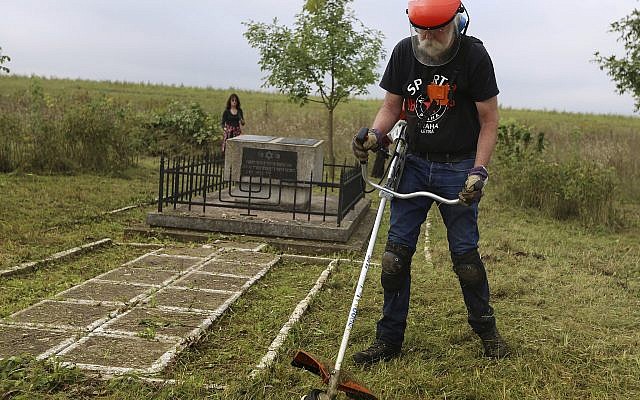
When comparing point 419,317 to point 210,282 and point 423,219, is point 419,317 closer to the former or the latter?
point 423,219

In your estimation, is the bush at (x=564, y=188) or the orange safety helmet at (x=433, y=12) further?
the bush at (x=564, y=188)

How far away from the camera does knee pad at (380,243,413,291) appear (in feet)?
13.2

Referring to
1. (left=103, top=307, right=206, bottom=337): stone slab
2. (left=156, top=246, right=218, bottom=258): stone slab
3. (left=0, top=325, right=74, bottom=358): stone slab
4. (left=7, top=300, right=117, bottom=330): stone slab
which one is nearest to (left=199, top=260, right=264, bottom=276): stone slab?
(left=156, top=246, right=218, bottom=258): stone slab

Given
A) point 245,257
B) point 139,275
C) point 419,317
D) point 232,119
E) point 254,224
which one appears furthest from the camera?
point 232,119

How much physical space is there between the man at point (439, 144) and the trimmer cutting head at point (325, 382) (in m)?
0.71

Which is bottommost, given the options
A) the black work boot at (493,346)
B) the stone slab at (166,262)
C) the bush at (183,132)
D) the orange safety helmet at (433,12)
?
the stone slab at (166,262)

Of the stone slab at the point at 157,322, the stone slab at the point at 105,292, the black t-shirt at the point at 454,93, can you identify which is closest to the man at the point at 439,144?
the black t-shirt at the point at 454,93

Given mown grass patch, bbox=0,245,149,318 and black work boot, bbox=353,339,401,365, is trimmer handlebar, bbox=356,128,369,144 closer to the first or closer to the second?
black work boot, bbox=353,339,401,365

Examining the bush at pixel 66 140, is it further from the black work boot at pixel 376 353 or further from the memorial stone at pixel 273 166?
the black work boot at pixel 376 353

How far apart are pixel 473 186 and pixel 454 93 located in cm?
66

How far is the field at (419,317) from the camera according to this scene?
365cm

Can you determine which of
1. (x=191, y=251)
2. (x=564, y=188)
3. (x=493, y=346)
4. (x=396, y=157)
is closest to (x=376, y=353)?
(x=493, y=346)

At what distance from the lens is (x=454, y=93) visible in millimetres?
3949

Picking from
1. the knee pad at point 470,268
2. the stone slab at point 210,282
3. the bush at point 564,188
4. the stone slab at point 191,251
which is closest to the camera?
the knee pad at point 470,268
